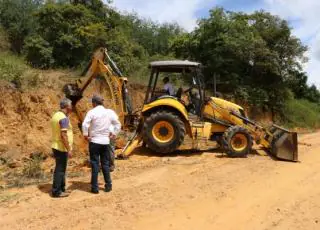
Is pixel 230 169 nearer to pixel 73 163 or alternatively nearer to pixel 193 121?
pixel 193 121

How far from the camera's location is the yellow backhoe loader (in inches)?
463

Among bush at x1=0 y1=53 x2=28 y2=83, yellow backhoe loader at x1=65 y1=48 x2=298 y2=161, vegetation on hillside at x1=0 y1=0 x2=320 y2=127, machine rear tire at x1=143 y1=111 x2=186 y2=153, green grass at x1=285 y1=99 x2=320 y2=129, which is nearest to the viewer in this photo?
yellow backhoe loader at x1=65 y1=48 x2=298 y2=161

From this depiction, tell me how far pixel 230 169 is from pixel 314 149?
17.6ft

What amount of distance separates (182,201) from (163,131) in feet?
14.6

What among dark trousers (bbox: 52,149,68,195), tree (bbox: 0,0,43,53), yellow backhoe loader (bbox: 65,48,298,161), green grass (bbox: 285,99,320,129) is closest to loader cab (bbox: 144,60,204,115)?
yellow backhoe loader (bbox: 65,48,298,161)

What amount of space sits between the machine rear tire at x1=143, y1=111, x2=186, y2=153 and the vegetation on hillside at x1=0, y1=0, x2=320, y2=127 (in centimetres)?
826

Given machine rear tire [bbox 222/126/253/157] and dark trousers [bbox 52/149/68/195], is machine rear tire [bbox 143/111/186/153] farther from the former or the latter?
dark trousers [bbox 52/149/68/195]

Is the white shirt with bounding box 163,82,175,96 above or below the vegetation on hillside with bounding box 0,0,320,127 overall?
below

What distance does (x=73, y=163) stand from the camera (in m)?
11.2

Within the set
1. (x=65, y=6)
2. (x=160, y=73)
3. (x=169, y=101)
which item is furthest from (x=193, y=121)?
(x=65, y=6)

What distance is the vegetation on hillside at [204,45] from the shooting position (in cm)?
2119

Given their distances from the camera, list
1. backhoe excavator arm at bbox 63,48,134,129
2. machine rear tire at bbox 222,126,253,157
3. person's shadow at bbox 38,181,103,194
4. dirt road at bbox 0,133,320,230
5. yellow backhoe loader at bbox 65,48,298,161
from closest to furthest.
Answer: dirt road at bbox 0,133,320,230 < person's shadow at bbox 38,181,103,194 < backhoe excavator arm at bbox 63,48,134,129 < yellow backhoe loader at bbox 65,48,298,161 < machine rear tire at bbox 222,126,253,157

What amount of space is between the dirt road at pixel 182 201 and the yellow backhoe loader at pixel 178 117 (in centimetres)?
133

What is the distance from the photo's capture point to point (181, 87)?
1263 cm
